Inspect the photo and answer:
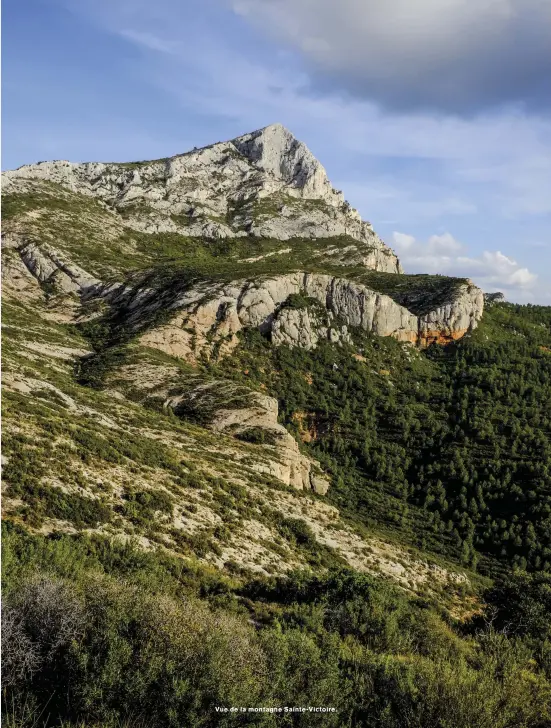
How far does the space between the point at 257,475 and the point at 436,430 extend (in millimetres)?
53460

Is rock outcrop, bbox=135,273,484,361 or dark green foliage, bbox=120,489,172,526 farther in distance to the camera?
rock outcrop, bbox=135,273,484,361

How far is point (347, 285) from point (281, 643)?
112 metres

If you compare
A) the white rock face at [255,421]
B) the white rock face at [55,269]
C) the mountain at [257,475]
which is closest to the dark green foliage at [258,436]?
the white rock face at [255,421]

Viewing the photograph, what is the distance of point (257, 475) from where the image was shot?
42.6 meters

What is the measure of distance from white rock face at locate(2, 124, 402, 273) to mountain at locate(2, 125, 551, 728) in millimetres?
1705

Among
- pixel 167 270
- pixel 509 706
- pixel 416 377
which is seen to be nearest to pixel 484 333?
pixel 416 377

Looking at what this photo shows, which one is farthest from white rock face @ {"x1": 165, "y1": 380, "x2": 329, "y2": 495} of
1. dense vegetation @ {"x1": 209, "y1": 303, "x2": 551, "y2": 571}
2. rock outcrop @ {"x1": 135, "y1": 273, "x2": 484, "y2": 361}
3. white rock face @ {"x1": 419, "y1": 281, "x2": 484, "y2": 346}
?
white rock face @ {"x1": 419, "y1": 281, "x2": 484, "y2": 346}

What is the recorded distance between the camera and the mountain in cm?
1278

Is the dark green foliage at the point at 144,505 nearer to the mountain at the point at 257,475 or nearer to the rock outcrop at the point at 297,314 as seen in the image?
the mountain at the point at 257,475

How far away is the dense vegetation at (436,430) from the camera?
62938 millimetres

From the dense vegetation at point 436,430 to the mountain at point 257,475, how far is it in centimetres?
48

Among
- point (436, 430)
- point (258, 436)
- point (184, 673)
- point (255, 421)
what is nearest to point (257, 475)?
point (258, 436)

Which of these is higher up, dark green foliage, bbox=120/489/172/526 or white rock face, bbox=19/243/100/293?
white rock face, bbox=19/243/100/293

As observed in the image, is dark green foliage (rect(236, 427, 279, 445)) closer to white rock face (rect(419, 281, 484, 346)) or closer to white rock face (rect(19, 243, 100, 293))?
white rock face (rect(19, 243, 100, 293))
